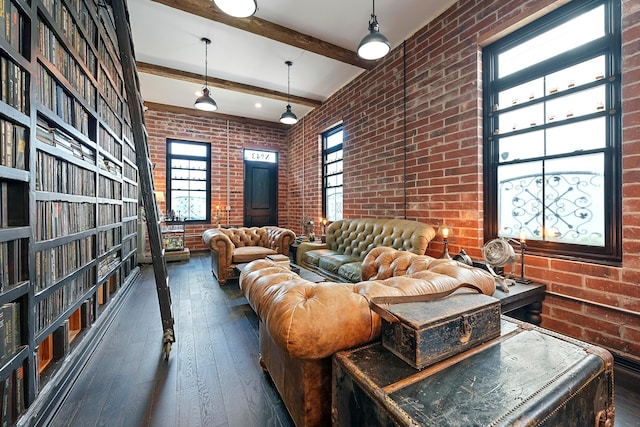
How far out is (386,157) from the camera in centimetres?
368

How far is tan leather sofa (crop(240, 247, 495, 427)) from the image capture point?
34.9 inches

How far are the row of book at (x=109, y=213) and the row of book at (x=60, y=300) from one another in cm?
54

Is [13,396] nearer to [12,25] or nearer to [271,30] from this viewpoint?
[12,25]

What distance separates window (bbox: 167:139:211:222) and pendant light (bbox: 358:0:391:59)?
16.1 feet

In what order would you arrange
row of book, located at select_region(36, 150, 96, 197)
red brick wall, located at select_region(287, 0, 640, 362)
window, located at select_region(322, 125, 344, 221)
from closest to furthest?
row of book, located at select_region(36, 150, 96, 197)
red brick wall, located at select_region(287, 0, 640, 362)
window, located at select_region(322, 125, 344, 221)

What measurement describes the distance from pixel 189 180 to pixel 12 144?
Result: 530 centimetres

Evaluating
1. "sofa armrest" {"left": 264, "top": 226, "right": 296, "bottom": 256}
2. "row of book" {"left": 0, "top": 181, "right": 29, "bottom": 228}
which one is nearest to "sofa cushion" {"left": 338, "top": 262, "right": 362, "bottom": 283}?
"sofa armrest" {"left": 264, "top": 226, "right": 296, "bottom": 256}

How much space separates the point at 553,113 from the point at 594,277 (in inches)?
51.6

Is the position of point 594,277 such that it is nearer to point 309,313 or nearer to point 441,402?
point 441,402

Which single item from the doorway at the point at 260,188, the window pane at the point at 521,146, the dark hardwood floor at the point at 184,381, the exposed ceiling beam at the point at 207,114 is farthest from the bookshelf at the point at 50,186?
the doorway at the point at 260,188

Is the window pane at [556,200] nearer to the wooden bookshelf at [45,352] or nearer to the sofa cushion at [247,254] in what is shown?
the sofa cushion at [247,254]

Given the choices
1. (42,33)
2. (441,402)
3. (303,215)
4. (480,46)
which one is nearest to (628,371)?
(441,402)

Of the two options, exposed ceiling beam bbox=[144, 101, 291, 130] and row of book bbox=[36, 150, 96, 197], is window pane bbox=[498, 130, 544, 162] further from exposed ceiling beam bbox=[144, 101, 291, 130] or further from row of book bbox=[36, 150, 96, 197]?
exposed ceiling beam bbox=[144, 101, 291, 130]

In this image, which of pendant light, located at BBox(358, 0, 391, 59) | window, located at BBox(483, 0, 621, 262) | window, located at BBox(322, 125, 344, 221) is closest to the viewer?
window, located at BBox(483, 0, 621, 262)
